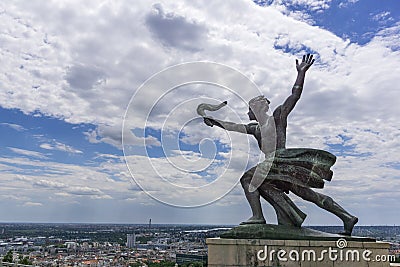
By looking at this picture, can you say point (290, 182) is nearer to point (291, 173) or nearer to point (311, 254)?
point (291, 173)

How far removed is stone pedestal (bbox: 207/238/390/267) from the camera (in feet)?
29.0

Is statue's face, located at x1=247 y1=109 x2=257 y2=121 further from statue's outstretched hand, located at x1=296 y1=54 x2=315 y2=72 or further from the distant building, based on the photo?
the distant building

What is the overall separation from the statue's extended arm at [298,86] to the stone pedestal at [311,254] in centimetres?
320

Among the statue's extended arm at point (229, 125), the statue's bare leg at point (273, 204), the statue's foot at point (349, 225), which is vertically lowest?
the statue's foot at point (349, 225)

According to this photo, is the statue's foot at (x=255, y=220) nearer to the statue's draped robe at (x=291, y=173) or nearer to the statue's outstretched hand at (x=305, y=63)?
the statue's draped robe at (x=291, y=173)

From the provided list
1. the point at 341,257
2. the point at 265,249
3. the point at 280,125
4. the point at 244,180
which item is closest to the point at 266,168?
the point at 244,180

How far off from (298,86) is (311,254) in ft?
13.0

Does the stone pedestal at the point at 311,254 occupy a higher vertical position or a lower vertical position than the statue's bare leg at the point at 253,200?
lower

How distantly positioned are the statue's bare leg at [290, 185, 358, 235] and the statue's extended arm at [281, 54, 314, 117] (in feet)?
6.17

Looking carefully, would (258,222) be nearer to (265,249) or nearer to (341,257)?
(265,249)

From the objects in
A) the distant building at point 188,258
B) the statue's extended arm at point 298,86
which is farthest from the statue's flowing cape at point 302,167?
the distant building at point 188,258

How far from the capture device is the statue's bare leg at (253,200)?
9.57m

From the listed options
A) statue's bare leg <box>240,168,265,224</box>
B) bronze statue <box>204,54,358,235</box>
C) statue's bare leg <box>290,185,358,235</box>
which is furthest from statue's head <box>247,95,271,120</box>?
statue's bare leg <box>290,185,358,235</box>

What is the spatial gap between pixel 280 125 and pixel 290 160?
3.21ft
